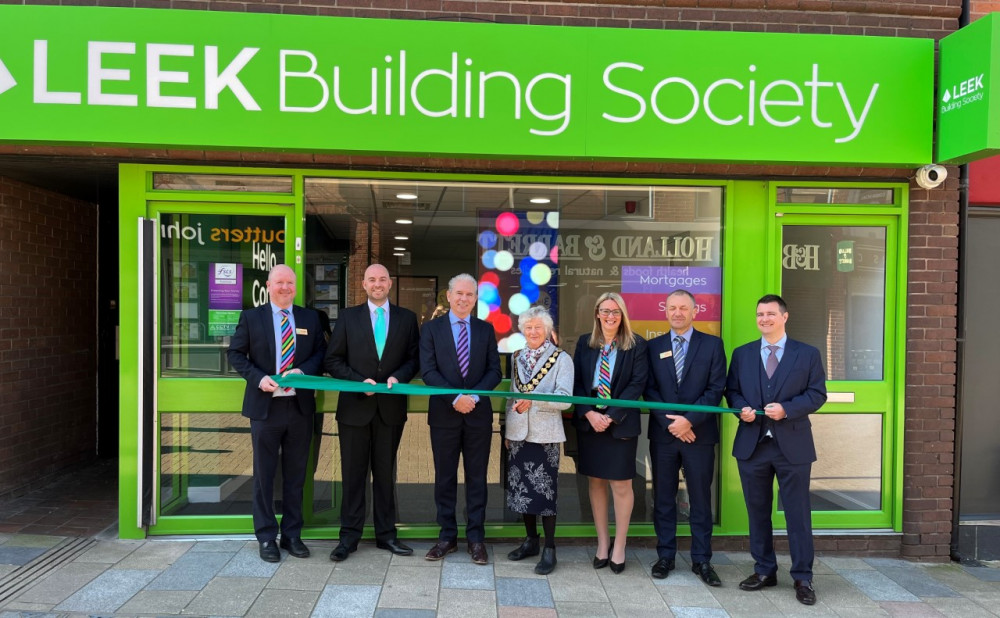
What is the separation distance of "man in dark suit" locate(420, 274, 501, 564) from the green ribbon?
0.17 meters

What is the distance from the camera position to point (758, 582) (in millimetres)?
4461

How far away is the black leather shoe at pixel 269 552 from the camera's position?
466cm

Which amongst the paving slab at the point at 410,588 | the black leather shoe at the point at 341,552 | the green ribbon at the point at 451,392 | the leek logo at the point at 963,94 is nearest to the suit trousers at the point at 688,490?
the green ribbon at the point at 451,392

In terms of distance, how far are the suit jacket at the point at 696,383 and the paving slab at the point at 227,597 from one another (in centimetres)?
273

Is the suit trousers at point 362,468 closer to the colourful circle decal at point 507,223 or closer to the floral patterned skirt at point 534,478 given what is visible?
the floral patterned skirt at point 534,478

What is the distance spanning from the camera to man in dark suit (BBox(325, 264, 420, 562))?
15.5ft

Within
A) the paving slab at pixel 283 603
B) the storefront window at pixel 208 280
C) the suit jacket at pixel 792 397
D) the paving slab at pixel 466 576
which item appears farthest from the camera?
the storefront window at pixel 208 280

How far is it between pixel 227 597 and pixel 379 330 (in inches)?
73.3

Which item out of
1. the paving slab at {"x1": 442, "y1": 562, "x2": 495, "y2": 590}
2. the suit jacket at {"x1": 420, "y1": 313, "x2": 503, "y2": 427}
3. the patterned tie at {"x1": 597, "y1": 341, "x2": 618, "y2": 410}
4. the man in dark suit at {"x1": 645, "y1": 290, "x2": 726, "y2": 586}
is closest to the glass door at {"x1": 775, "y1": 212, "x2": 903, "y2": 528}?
the man in dark suit at {"x1": 645, "y1": 290, "x2": 726, "y2": 586}

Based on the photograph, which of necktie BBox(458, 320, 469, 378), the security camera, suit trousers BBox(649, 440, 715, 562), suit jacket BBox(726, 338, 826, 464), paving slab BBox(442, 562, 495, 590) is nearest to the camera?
suit jacket BBox(726, 338, 826, 464)

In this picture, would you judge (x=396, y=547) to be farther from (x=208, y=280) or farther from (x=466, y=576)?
(x=208, y=280)

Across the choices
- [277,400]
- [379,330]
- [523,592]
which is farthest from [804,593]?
[277,400]

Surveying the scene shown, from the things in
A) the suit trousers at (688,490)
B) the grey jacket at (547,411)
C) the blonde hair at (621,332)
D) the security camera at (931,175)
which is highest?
the security camera at (931,175)

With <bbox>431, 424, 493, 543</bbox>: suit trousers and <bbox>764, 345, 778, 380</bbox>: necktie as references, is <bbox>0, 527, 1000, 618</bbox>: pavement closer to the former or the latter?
<bbox>431, 424, 493, 543</bbox>: suit trousers
